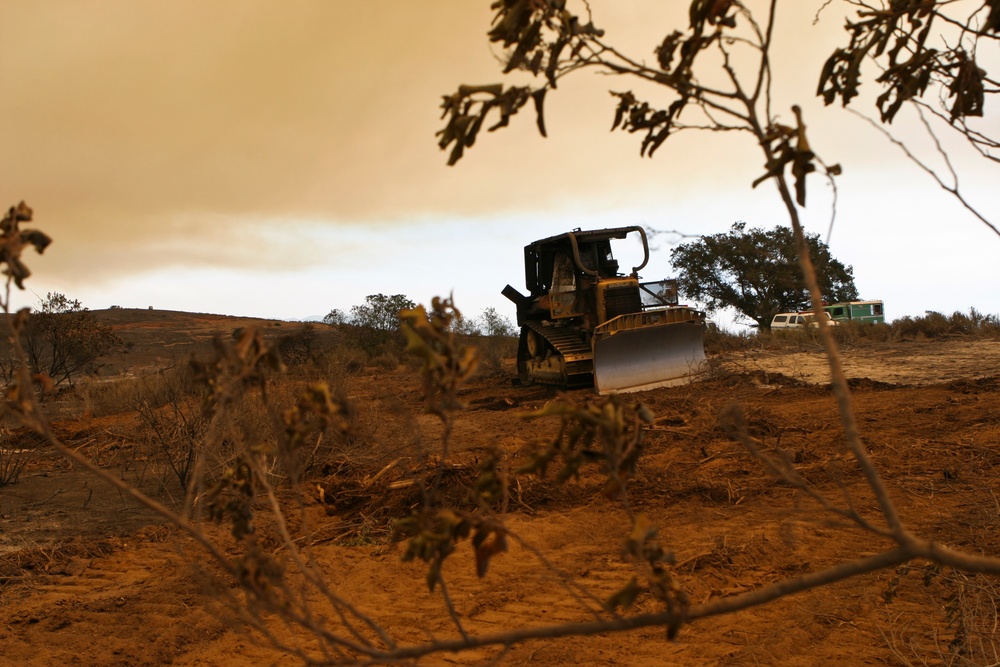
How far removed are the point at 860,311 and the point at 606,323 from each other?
2448 cm

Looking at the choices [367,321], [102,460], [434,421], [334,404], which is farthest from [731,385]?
[367,321]

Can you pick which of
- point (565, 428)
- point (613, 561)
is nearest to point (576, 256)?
point (613, 561)

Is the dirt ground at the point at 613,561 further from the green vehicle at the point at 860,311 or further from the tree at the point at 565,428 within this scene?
the green vehicle at the point at 860,311

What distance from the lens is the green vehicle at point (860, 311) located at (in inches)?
1354

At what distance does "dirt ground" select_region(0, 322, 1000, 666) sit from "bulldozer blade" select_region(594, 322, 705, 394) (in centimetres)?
371

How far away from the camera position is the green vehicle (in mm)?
34384

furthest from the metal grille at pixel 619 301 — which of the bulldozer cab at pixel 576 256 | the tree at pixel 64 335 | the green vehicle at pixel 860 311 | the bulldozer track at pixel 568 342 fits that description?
the green vehicle at pixel 860 311

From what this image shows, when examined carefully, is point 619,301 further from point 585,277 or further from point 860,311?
point 860,311

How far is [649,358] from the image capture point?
15719mm

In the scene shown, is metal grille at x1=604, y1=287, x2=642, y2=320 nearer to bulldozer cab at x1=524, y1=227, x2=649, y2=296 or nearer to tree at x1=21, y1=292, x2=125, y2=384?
bulldozer cab at x1=524, y1=227, x2=649, y2=296

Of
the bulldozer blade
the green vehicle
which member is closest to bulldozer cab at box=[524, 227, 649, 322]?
the bulldozer blade

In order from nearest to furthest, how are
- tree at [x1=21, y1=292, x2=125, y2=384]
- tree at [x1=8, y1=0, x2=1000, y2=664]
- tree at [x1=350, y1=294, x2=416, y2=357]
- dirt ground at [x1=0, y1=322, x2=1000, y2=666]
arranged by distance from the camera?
tree at [x1=8, y1=0, x2=1000, y2=664] → dirt ground at [x1=0, y1=322, x2=1000, y2=666] → tree at [x1=21, y1=292, x2=125, y2=384] → tree at [x1=350, y1=294, x2=416, y2=357]

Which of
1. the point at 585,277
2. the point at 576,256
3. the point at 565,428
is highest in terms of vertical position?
the point at 576,256

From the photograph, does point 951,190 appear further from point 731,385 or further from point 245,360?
point 731,385
